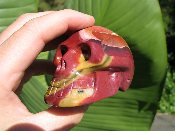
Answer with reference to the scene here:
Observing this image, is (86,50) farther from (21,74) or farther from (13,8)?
(13,8)

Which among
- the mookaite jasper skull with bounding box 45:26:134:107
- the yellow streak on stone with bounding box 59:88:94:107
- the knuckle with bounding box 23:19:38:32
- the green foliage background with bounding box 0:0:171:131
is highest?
the knuckle with bounding box 23:19:38:32

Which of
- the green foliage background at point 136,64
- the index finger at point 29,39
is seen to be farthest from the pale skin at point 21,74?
the green foliage background at point 136,64

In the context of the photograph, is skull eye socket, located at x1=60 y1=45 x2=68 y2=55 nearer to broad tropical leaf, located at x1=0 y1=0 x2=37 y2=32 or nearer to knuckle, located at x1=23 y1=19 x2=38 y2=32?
knuckle, located at x1=23 y1=19 x2=38 y2=32

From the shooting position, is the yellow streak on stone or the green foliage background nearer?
the yellow streak on stone

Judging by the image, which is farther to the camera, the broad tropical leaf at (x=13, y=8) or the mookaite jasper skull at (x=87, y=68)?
the broad tropical leaf at (x=13, y=8)

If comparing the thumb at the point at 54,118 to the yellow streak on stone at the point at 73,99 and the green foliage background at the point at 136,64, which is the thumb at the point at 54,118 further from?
the green foliage background at the point at 136,64

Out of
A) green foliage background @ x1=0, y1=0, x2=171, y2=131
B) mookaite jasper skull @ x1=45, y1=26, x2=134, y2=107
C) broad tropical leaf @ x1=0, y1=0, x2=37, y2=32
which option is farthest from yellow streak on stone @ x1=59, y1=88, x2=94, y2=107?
broad tropical leaf @ x1=0, y1=0, x2=37, y2=32

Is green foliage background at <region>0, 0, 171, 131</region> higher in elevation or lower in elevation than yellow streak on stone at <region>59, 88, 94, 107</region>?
lower

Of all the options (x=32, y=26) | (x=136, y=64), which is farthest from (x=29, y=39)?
(x=136, y=64)
